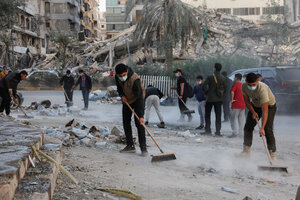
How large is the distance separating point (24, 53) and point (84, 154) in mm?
39325

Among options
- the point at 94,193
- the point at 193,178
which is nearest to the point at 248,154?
the point at 193,178

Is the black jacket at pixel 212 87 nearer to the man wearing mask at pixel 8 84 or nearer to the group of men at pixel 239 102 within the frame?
the group of men at pixel 239 102

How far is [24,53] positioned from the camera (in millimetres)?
42625

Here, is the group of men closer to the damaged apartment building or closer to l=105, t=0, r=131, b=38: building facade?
the damaged apartment building

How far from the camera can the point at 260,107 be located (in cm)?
610

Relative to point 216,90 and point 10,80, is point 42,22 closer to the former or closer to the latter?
point 10,80

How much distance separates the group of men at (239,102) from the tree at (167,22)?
1038cm

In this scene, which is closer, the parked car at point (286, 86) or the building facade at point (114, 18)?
the parked car at point (286, 86)

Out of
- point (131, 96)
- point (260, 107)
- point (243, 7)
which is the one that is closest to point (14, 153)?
point (131, 96)

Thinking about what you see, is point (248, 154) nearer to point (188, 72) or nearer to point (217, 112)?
point (217, 112)

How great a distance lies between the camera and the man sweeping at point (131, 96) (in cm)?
614

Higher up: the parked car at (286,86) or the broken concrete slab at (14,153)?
the parked car at (286,86)

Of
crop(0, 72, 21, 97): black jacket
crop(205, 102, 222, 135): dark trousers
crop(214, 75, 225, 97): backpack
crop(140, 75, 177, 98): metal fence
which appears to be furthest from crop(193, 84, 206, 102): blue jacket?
crop(140, 75, 177, 98): metal fence

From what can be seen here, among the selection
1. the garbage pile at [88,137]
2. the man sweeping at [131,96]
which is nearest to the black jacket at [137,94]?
the man sweeping at [131,96]
